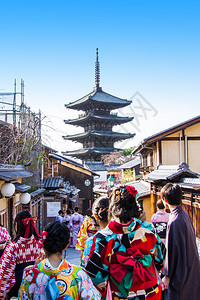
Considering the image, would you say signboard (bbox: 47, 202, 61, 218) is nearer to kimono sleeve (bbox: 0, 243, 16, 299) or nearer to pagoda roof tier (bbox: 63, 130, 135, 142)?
kimono sleeve (bbox: 0, 243, 16, 299)

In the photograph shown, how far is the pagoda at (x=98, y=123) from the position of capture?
1278 inches

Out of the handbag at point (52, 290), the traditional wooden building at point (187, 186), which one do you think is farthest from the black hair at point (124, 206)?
the traditional wooden building at point (187, 186)

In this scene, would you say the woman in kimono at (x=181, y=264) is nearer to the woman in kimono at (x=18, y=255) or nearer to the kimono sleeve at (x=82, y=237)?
the kimono sleeve at (x=82, y=237)

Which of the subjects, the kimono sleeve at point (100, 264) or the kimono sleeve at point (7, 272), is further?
the kimono sleeve at point (7, 272)

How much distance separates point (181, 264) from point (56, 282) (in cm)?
133

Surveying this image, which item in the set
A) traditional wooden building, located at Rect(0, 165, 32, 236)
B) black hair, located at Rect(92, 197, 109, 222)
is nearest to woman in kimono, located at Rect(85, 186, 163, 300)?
black hair, located at Rect(92, 197, 109, 222)

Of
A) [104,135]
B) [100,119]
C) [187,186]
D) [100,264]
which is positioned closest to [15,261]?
[100,264]

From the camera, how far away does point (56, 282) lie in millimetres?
1876

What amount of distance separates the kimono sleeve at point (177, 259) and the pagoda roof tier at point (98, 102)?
29.9 m

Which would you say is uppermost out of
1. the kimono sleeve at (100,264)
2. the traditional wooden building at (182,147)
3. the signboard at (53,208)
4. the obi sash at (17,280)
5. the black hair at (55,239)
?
the traditional wooden building at (182,147)

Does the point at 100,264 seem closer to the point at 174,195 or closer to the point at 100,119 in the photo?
the point at 174,195

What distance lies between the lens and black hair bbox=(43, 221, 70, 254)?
1.98 meters

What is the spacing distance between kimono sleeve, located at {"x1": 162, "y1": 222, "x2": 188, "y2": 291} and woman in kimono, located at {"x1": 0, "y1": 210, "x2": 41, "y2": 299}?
1.43m

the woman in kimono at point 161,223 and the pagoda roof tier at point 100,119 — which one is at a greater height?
the pagoda roof tier at point 100,119
